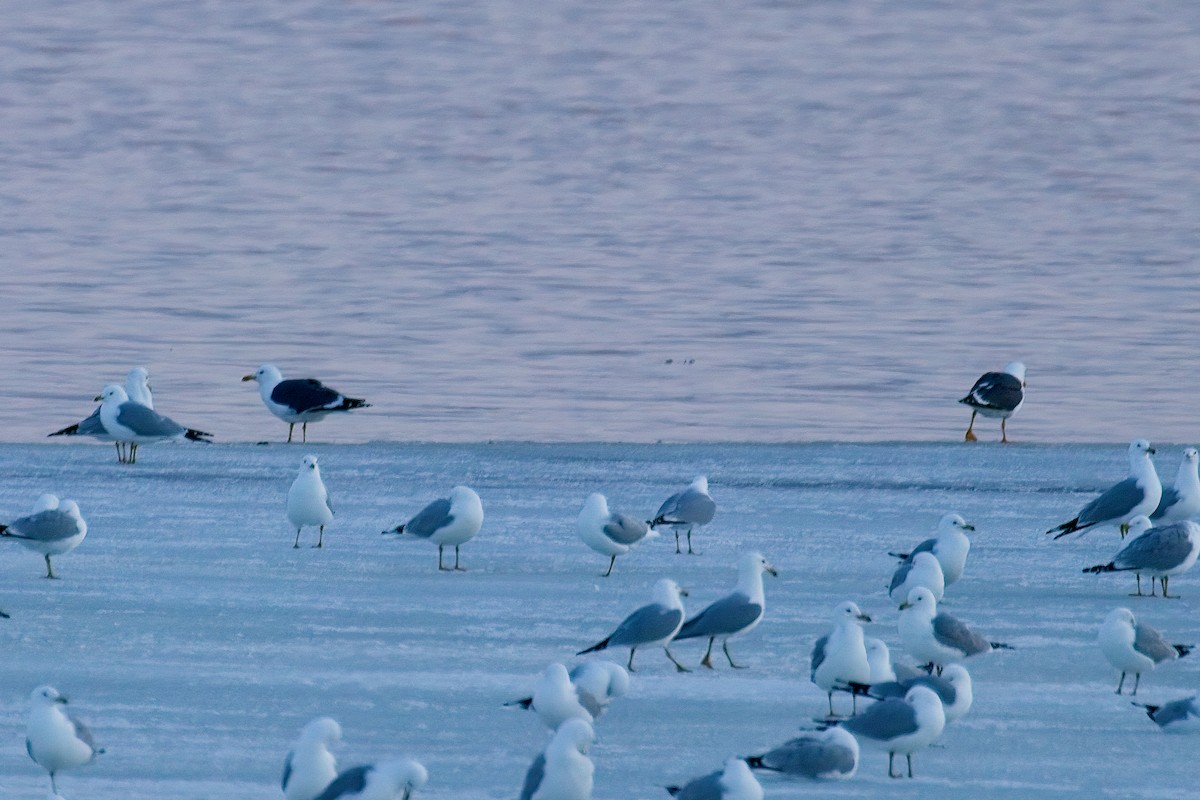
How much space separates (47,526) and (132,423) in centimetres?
368

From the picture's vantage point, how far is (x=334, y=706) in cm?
799

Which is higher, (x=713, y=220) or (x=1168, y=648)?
(x=713, y=220)

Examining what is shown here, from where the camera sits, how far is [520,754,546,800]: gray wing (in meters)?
6.39

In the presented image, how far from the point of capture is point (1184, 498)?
10922 millimetres

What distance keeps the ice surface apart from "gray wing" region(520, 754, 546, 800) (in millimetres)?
527

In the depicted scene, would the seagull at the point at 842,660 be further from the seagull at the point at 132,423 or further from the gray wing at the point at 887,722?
the seagull at the point at 132,423

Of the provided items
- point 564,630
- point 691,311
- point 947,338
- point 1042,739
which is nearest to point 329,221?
point 691,311

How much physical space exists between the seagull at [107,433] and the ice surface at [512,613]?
15 centimetres

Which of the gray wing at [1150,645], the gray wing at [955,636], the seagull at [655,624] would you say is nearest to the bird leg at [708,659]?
the seagull at [655,624]

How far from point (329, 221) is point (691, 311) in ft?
25.0

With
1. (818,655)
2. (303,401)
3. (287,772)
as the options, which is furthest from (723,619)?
(303,401)

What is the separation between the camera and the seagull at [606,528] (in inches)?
398

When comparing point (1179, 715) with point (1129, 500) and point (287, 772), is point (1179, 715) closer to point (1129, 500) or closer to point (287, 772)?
point (287, 772)

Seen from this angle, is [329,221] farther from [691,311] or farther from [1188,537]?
[1188,537]
